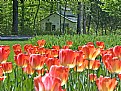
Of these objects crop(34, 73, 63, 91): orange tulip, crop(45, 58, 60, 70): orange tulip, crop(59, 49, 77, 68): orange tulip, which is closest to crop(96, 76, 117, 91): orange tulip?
crop(34, 73, 63, 91): orange tulip

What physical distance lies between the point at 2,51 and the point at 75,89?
80 centimetres

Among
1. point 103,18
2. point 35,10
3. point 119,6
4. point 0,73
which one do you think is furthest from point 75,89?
point 103,18

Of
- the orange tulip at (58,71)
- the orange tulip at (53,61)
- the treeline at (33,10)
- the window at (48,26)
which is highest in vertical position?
the orange tulip at (58,71)

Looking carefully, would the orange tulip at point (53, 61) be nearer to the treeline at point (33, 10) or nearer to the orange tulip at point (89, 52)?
the orange tulip at point (89, 52)

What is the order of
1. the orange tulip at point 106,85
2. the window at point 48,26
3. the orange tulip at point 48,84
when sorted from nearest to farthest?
1. the orange tulip at point 48,84
2. the orange tulip at point 106,85
3. the window at point 48,26

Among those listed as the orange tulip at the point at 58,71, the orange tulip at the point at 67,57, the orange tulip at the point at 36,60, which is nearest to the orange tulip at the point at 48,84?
the orange tulip at the point at 58,71

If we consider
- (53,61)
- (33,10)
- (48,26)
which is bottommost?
(48,26)

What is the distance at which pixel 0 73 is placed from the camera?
2.63 meters

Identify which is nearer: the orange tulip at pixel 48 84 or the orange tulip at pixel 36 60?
the orange tulip at pixel 48 84

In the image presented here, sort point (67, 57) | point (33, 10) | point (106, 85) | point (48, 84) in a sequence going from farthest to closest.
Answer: point (33, 10) → point (67, 57) → point (106, 85) → point (48, 84)

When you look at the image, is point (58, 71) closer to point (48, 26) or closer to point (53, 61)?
point (53, 61)

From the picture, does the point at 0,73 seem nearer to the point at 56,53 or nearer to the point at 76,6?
the point at 56,53

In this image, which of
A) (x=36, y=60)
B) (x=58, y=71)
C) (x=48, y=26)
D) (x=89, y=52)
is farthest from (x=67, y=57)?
(x=48, y=26)

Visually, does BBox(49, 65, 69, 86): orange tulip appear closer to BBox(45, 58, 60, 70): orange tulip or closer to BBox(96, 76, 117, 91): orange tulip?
BBox(96, 76, 117, 91): orange tulip
